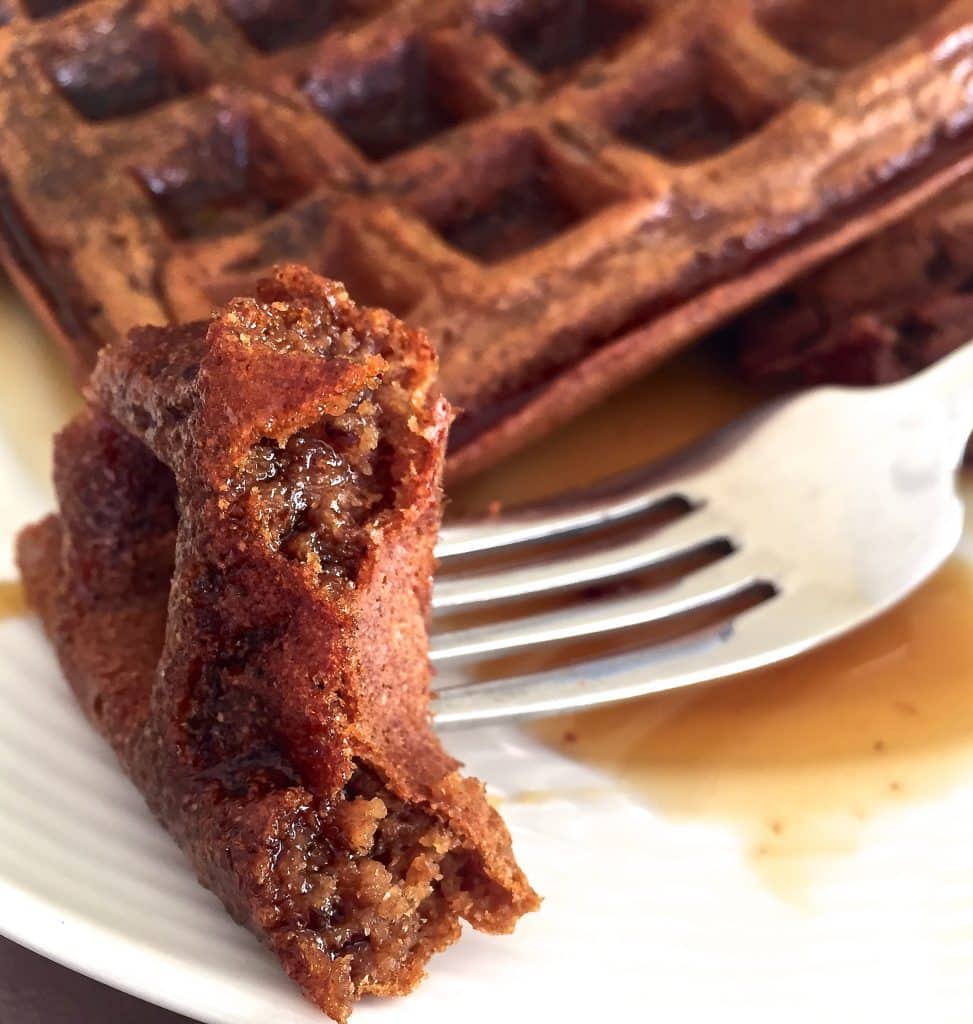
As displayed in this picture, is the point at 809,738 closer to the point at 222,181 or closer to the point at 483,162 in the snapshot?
the point at 483,162

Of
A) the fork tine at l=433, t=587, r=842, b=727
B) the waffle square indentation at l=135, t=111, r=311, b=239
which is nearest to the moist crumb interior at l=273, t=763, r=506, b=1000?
the fork tine at l=433, t=587, r=842, b=727

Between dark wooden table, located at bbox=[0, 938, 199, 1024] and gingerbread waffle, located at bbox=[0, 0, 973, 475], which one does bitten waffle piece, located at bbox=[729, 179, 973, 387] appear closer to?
gingerbread waffle, located at bbox=[0, 0, 973, 475]

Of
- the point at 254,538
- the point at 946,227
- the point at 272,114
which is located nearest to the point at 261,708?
the point at 254,538

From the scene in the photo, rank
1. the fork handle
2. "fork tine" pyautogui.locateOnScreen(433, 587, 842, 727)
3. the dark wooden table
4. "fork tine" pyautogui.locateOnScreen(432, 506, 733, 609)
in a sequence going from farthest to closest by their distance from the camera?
the fork handle
"fork tine" pyautogui.locateOnScreen(432, 506, 733, 609)
"fork tine" pyautogui.locateOnScreen(433, 587, 842, 727)
the dark wooden table

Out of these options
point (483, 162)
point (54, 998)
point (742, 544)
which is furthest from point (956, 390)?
point (54, 998)

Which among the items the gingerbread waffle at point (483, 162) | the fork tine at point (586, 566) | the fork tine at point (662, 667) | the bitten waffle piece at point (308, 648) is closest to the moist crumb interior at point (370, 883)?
the bitten waffle piece at point (308, 648)

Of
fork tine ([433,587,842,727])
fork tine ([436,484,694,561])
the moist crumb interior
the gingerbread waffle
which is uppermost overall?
the gingerbread waffle

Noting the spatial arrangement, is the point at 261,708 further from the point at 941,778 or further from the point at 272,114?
the point at 272,114

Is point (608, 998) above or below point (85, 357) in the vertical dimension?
below
